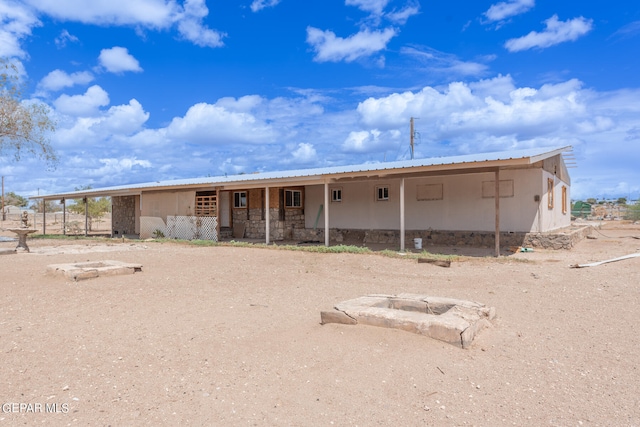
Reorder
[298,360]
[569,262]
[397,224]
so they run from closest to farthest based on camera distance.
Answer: [298,360]
[569,262]
[397,224]

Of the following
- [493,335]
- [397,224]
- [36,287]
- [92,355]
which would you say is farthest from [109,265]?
[397,224]

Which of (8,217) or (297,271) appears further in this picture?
(8,217)

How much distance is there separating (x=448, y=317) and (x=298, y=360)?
1728 millimetres

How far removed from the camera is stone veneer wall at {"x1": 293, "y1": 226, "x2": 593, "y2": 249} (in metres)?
13.7

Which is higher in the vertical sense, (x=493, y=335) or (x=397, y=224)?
(x=397, y=224)

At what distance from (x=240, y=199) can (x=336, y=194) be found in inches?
192

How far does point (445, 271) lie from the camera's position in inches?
384

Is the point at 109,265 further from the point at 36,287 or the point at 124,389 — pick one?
the point at 124,389

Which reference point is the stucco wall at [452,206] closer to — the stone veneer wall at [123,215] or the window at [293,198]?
the window at [293,198]

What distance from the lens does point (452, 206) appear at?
602 inches

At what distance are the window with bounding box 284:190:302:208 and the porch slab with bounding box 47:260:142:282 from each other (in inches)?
393

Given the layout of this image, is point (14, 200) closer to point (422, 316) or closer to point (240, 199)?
point (240, 199)

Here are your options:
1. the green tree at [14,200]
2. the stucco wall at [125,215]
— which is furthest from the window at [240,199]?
the green tree at [14,200]

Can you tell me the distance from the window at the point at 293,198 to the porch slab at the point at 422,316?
13.4 metres
